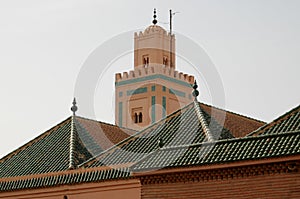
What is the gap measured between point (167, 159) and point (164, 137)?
245 centimetres

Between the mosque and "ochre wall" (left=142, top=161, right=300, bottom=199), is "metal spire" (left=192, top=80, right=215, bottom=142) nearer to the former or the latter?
the mosque

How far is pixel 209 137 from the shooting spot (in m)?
15.7

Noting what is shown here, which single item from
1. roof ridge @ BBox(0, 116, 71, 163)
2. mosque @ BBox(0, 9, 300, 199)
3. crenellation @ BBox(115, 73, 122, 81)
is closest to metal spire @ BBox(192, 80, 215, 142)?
mosque @ BBox(0, 9, 300, 199)

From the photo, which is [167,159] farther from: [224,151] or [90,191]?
[90,191]

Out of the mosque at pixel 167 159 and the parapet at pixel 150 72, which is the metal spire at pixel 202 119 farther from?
the parapet at pixel 150 72

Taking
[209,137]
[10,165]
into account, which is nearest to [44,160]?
[10,165]

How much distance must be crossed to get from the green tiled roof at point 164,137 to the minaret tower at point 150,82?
14.4 m

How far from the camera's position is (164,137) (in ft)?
55.0

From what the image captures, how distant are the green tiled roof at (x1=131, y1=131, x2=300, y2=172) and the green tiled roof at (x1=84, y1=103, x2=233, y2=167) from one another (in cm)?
142

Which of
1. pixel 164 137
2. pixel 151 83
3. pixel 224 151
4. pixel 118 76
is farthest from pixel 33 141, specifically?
pixel 118 76

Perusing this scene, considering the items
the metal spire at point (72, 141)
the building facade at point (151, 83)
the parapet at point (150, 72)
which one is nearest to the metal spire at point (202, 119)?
the metal spire at point (72, 141)

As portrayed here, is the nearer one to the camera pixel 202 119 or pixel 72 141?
pixel 202 119

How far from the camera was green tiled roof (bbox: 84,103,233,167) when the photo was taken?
16.2 metres

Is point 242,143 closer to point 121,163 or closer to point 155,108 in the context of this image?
point 121,163
